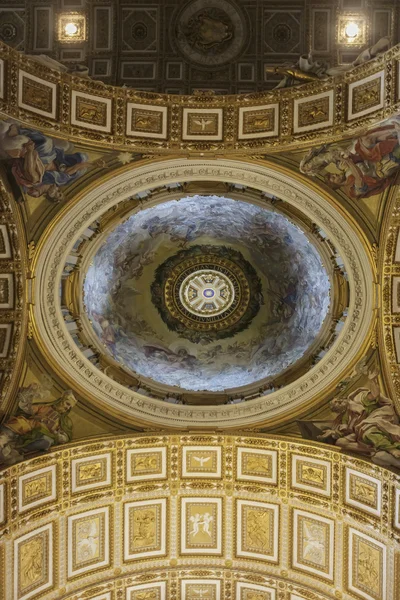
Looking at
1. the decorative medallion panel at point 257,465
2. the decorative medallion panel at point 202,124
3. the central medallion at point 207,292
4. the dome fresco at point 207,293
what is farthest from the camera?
the central medallion at point 207,292

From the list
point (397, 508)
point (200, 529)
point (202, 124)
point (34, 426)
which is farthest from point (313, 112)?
point (200, 529)

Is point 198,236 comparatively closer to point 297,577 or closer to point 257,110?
point 257,110

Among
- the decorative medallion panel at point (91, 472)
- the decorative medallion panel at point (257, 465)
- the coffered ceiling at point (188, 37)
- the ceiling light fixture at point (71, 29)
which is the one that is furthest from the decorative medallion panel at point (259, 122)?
the decorative medallion panel at point (91, 472)

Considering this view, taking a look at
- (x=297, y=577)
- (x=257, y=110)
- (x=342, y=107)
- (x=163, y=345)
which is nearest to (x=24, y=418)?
(x=163, y=345)

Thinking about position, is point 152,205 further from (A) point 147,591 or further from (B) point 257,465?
(A) point 147,591

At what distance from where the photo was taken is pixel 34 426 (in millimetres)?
18328

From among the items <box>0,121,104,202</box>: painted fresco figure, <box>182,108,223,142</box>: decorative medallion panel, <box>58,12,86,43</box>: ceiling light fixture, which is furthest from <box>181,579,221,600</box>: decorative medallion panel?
<box>58,12,86,43</box>: ceiling light fixture

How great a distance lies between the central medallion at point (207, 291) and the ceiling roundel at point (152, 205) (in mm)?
Answer: 4848

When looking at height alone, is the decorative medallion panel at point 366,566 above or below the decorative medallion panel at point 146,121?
below

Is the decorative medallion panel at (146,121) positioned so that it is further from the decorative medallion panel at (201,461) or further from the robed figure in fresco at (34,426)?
the decorative medallion panel at (201,461)

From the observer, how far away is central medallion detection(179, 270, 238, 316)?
80.3ft

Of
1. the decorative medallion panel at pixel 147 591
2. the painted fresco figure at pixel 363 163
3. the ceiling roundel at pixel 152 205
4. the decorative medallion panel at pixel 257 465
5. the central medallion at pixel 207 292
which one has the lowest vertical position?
the decorative medallion panel at pixel 147 591

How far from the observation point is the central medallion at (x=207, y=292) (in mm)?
24469

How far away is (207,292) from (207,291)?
0.03m
